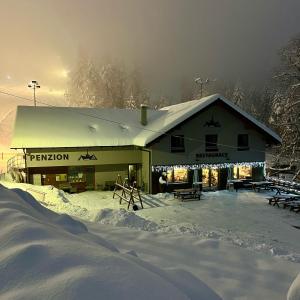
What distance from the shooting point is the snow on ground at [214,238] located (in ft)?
21.0

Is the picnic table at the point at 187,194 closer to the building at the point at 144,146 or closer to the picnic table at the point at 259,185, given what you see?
the building at the point at 144,146

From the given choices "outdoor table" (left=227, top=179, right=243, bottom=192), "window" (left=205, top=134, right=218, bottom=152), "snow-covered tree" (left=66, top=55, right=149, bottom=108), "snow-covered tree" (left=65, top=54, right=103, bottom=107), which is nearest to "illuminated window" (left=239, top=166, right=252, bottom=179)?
"outdoor table" (left=227, top=179, right=243, bottom=192)

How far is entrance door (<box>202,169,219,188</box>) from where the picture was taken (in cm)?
2775

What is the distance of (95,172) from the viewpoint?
2719 centimetres

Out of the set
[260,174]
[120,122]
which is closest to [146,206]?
[120,122]

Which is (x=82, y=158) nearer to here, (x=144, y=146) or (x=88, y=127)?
(x=88, y=127)

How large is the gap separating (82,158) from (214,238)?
1644cm

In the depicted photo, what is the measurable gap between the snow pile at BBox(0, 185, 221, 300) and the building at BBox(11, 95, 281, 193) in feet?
68.7

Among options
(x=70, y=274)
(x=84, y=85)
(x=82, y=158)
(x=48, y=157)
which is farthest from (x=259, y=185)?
(x=84, y=85)

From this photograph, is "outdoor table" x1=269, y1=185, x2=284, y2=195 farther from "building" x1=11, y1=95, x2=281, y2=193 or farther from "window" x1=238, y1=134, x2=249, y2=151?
"window" x1=238, y1=134, x2=249, y2=151

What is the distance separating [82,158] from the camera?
86.8 feet

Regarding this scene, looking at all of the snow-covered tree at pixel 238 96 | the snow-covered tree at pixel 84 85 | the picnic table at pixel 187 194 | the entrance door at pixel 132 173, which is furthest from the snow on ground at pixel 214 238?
the snow-covered tree at pixel 84 85

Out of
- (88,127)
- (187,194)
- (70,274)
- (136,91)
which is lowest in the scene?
(187,194)

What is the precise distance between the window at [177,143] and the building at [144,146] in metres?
0.08
